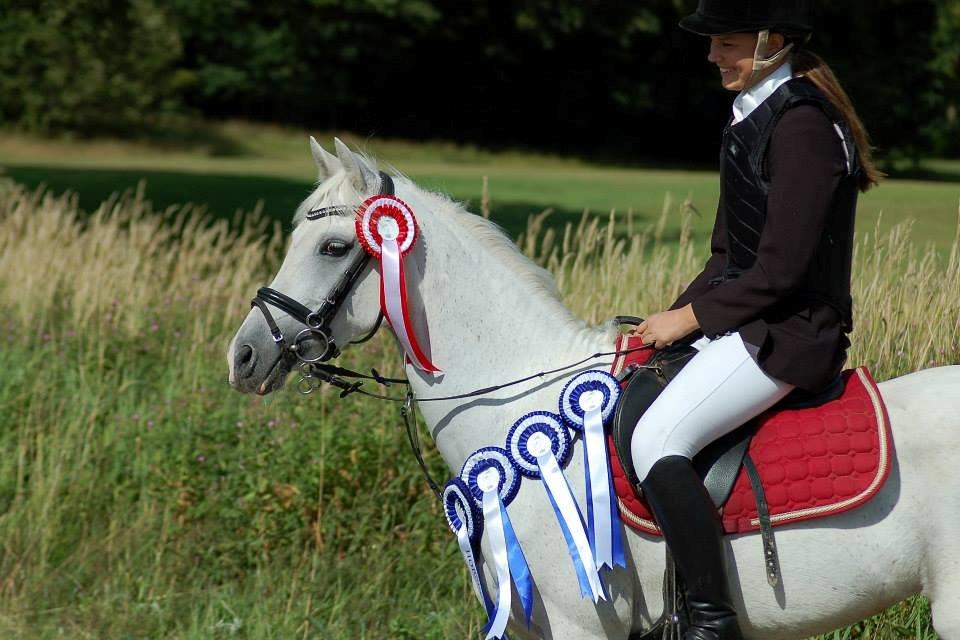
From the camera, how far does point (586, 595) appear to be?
3.05 meters

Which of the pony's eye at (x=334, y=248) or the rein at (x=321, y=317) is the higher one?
the pony's eye at (x=334, y=248)

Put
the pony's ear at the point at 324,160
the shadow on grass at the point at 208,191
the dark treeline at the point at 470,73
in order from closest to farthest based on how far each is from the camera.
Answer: the pony's ear at the point at 324,160
the shadow on grass at the point at 208,191
the dark treeline at the point at 470,73

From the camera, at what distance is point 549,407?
10.7 ft

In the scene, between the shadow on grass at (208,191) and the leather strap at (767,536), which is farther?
the shadow on grass at (208,191)

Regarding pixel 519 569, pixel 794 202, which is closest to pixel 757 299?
pixel 794 202

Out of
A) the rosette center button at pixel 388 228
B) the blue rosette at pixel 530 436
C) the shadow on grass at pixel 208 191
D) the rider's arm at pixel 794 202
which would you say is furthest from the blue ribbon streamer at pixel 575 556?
the shadow on grass at pixel 208 191

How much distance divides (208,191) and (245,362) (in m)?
20.6

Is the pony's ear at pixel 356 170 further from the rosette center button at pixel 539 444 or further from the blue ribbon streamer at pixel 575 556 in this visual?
the blue ribbon streamer at pixel 575 556

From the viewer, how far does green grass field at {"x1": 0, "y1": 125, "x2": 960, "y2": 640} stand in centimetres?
491

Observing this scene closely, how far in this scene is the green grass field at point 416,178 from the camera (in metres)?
16.8

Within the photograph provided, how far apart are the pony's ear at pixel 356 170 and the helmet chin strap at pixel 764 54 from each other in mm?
1172

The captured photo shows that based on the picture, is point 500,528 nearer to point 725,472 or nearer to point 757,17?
point 725,472

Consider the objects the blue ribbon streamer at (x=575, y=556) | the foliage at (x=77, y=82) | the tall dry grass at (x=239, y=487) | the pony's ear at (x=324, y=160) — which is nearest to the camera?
the blue ribbon streamer at (x=575, y=556)

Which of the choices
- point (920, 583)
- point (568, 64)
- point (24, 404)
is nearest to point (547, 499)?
point (920, 583)
